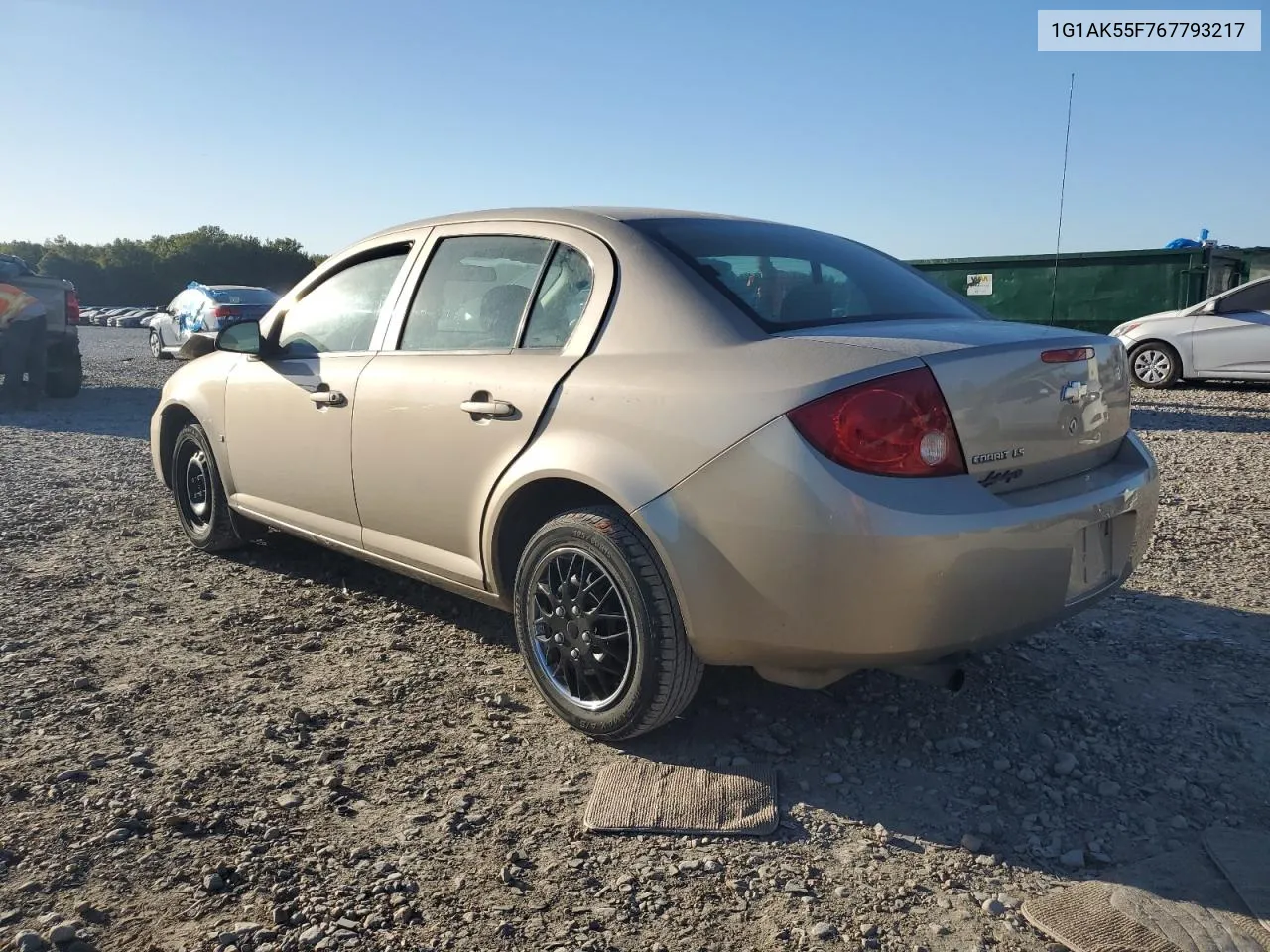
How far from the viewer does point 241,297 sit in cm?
1898

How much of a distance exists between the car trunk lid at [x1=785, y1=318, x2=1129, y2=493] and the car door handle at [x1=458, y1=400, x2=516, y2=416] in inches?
37.9

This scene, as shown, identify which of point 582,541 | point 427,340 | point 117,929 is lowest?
point 117,929

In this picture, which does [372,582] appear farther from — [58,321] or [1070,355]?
[58,321]

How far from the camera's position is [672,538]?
2.81 metres

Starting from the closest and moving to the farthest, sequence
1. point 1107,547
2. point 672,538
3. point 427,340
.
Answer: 1. point 672,538
2. point 1107,547
3. point 427,340

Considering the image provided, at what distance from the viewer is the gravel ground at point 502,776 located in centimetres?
234

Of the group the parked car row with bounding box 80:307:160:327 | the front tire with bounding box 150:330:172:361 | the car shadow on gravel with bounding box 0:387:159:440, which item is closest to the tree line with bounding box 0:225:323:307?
the parked car row with bounding box 80:307:160:327

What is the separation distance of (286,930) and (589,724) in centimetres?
112

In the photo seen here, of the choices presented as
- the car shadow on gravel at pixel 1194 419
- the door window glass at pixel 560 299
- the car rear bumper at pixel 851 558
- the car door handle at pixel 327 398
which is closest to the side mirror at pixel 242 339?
the car door handle at pixel 327 398

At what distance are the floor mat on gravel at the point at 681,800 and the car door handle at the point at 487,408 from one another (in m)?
1.15

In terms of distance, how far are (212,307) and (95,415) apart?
708 cm

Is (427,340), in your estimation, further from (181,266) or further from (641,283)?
(181,266)

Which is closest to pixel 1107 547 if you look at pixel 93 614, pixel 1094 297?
pixel 93 614

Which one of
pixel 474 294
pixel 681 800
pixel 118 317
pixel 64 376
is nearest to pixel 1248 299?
pixel 474 294
